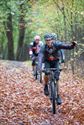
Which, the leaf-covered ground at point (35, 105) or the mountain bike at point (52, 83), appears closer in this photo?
the leaf-covered ground at point (35, 105)

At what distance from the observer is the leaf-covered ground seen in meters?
9.92

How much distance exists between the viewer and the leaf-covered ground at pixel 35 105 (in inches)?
391

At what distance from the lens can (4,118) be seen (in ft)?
33.3

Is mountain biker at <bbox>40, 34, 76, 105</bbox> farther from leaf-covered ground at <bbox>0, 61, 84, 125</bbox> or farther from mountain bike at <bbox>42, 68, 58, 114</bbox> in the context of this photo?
leaf-covered ground at <bbox>0, 61, 84, 125</bbox>

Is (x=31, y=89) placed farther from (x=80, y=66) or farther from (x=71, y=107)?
(x=80, y=66)

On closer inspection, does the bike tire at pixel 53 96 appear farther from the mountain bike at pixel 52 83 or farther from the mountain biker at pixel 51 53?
the mountain biker at pixel 51 53

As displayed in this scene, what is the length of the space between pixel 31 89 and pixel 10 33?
20.2 m

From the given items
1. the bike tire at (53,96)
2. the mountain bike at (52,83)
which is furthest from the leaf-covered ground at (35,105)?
the mountain bike at (52,83)

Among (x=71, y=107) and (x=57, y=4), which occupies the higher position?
(x=57, y=4)

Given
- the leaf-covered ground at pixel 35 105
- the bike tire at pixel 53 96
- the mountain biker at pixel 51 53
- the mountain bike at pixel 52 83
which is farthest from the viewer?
the mountain bike at pixel 52 83

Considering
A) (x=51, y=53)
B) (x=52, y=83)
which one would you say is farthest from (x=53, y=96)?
(x=51, y=53)

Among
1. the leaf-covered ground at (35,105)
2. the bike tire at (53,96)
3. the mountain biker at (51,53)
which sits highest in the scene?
the mountain biker at (51,53)

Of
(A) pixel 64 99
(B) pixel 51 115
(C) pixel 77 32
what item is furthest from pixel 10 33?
(B) pixel 51 115

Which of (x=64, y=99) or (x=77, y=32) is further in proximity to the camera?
(x=77, y=32)
